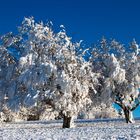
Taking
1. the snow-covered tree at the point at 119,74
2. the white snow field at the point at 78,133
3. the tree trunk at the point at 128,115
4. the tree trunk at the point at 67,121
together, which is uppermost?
the snow-covered tree at the point at 119,74

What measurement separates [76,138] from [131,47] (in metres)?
30.0

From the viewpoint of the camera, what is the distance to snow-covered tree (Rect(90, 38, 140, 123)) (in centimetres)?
4722

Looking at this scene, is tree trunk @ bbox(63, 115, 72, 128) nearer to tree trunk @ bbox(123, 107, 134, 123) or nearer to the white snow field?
the white snow field

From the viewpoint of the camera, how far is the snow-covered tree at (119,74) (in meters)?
47.2

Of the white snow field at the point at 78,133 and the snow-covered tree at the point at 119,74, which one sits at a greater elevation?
the snow-covered tree at the point at 119,74

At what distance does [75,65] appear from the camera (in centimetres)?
3994

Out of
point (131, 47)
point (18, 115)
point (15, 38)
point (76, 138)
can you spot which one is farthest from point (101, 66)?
point (18, 115)

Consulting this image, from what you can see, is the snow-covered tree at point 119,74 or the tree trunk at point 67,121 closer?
the tree trunk at point 67,121

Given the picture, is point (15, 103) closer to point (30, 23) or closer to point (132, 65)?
point (30, 23)

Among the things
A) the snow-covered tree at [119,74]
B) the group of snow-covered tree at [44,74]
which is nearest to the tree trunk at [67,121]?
the group of snow-covered tree at [44,74]

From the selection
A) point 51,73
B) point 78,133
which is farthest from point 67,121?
point 78,133

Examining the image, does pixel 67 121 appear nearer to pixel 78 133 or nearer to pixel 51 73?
pixel 51 73

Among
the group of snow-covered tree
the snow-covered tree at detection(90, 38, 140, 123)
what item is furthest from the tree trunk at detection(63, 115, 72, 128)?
the snow-covered tree at detection(90, 38, 140, 123)

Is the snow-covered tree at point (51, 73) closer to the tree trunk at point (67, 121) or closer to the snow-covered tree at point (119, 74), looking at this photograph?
the tree trunk at point (67, 121)
